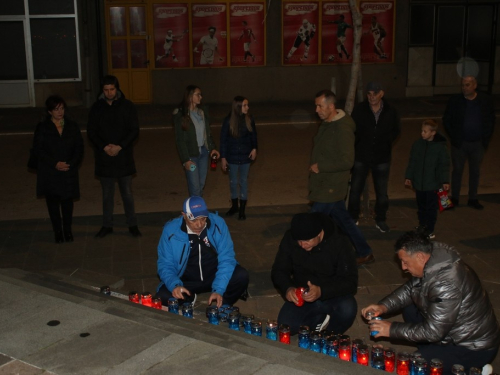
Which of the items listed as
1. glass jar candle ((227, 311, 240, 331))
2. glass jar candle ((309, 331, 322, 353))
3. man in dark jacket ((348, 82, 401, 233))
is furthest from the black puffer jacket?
man in dark jacket ((348, 82, 401, 233))

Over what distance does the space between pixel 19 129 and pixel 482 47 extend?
48.8ft

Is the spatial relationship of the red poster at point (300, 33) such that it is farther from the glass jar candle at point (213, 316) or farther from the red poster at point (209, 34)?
the glass jar candle at point (213, 316)

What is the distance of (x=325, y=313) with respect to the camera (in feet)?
20.4

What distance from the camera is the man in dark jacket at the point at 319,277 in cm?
603

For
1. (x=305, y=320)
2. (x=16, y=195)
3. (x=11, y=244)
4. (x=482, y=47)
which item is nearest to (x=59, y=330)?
(x=305, y=320)

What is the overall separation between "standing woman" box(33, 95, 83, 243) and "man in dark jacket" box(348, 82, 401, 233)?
3587 mm

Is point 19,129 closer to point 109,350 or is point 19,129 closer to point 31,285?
point 31,285

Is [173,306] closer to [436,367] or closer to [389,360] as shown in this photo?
[389,360]

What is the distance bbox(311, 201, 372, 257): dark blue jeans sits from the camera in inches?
311

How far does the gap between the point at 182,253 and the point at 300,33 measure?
16770 mm

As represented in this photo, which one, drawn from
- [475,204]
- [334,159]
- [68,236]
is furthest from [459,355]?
[475,204]

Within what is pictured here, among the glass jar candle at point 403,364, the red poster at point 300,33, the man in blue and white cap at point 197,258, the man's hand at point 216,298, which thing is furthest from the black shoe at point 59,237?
the red poster at point 300,33

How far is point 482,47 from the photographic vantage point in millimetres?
23375

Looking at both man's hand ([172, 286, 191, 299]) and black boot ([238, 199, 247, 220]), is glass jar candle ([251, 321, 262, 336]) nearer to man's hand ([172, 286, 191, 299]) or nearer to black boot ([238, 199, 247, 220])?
man's hand ([172, 286, 191, 299])
